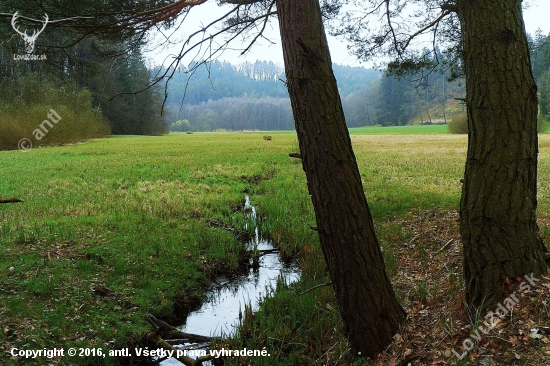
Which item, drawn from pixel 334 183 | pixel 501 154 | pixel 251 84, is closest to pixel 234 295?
pixel 334 183

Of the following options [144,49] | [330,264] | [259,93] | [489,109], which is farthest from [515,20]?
[259,93]

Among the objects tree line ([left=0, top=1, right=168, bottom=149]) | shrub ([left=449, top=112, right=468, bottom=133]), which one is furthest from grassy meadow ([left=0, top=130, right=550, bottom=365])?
shrub ([left=449, top=112, right=468, bottom=133])

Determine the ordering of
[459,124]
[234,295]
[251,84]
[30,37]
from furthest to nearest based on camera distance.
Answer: [251,84], [459,124], [234,295], [30,37]

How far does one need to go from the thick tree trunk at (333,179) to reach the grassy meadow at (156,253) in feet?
1.73

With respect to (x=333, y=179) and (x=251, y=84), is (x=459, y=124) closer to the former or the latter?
(x=333, y=179)

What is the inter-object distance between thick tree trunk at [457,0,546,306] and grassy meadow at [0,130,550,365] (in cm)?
84

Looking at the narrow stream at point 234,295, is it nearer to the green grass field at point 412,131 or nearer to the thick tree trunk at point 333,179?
the thick tree trunk at point 333,179

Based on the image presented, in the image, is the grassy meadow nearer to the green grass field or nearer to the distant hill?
the green grass field

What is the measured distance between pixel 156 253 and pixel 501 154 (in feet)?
17.1

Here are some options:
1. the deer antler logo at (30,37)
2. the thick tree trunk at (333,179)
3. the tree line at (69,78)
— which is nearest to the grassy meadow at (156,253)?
the thick tree trunk at (333,179)

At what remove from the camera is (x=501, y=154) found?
330 centimetres

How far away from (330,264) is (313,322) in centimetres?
119

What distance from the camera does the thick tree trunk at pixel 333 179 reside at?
10.9 feet

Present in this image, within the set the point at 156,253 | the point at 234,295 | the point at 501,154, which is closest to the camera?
the point at 501,154
